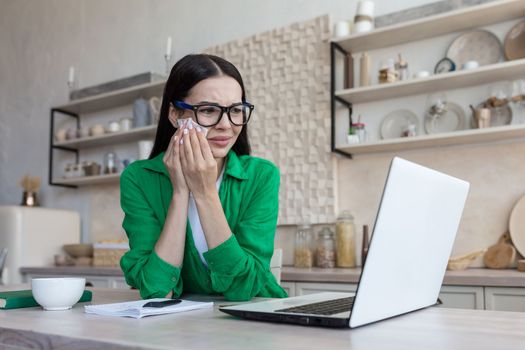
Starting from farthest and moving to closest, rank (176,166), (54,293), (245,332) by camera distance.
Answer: (176,166) → (54,293) → (245,332)

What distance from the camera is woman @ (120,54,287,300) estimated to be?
1.23 metres

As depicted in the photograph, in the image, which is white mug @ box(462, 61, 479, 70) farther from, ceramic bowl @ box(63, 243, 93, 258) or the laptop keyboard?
ceramic bowl @ box(63, 243, 93, 258)

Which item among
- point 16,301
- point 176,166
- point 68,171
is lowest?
point 16,301

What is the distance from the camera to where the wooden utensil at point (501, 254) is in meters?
2.42

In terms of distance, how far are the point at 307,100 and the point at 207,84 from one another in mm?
1720

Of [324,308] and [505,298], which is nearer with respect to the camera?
[324,308]

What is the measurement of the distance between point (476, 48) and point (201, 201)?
1.91 meters

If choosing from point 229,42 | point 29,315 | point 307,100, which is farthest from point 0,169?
point 29,315

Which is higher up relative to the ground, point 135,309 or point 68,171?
point 68,171

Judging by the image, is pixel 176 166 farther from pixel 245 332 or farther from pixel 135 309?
pixel 245 332

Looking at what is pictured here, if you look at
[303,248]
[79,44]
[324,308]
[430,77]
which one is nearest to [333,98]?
[430,77]

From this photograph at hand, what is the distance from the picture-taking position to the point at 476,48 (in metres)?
2.66

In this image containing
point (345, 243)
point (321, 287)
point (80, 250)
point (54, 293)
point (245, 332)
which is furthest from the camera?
point (80, 250)

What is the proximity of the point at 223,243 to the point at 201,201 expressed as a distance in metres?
0.12
